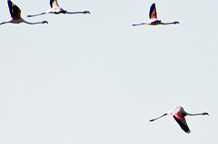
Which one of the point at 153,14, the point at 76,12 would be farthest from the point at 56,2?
the point at 153,14

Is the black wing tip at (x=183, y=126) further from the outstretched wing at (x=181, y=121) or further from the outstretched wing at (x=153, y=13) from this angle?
the outstretched wing at (x=153, y=13)

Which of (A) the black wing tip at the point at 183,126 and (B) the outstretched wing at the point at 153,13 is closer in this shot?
(A) the black wing tip at the point at 183,126

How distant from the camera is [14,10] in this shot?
5650 cm

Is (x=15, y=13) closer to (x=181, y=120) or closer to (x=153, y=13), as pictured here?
(x=153, y=13)

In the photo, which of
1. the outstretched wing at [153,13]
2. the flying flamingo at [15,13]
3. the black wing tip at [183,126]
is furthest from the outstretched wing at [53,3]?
the black wing tip at [183,126]

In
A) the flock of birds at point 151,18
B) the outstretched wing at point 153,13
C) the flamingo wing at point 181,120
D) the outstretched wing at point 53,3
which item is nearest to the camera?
the flamingo wing at point 181,120

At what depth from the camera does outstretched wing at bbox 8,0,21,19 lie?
56112mm

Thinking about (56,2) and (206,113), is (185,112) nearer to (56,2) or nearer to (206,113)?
(206,113)

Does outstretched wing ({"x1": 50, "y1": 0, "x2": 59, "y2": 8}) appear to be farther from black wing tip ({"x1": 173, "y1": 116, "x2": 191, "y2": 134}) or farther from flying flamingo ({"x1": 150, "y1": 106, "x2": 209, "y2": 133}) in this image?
black wing tip ({"x1": 173, "y1": 116, "x2": 191, "y2": 134})

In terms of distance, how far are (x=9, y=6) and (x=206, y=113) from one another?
39.9ft

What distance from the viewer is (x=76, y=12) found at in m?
59.2

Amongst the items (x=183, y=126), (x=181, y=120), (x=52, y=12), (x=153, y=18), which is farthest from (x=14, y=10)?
(x=183, y=126)

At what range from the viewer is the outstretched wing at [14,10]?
56112 millimetres

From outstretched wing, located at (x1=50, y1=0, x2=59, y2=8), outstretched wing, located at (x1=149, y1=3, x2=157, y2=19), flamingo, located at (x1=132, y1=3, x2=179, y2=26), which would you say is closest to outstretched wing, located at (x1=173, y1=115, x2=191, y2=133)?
flamingo, located at (x1=132, y1=3, x2=179, y2=26)
